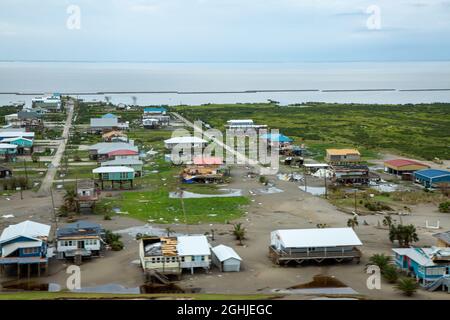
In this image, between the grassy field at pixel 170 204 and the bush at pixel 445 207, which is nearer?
the grassy field at pixel 170 204

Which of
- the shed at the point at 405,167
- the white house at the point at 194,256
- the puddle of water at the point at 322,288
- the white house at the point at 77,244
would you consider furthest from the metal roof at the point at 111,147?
the puddle of water at the point at 322,288

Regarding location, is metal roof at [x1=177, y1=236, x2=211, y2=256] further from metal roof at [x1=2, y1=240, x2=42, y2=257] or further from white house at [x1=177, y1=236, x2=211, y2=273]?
metal roof at [x1=2, y1=240, x2=42, y2=257]

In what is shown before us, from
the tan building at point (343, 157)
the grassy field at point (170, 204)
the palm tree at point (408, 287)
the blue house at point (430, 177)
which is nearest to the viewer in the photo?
the palm tree at point (408, 287)

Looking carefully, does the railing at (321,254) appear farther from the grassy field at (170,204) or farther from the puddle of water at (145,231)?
the grassy field at (170,204)

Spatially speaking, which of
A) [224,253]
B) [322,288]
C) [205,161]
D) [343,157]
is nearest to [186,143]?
[205,161]

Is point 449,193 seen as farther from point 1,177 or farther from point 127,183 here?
point 1,177

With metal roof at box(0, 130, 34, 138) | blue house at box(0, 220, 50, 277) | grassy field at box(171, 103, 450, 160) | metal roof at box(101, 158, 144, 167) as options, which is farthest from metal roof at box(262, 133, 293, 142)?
blue house at box(0, 220, 50, 277)
